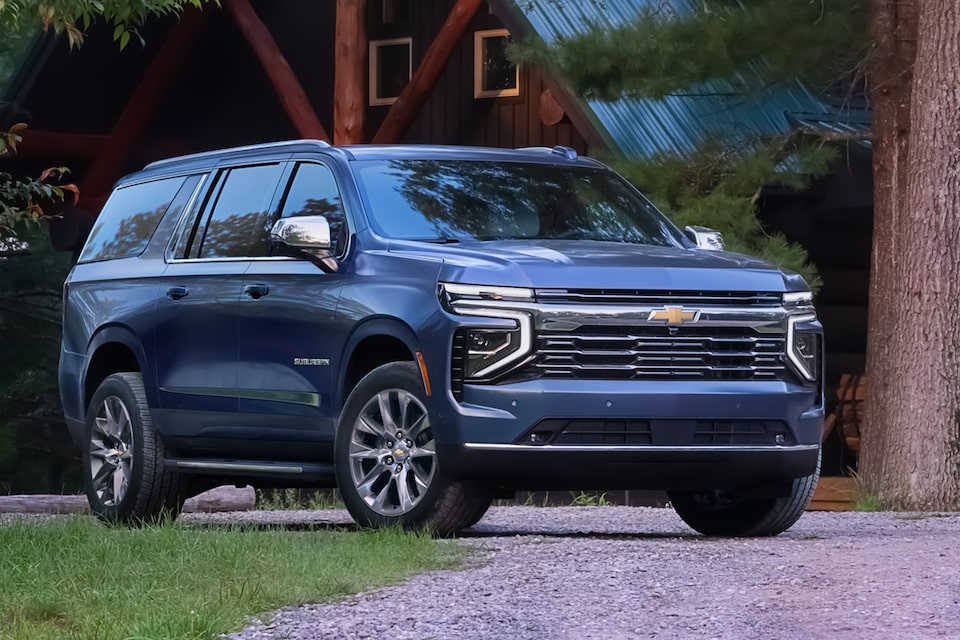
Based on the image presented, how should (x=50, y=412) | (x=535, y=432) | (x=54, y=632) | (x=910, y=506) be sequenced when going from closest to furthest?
(x=54, y=632) → (x=535, y=432) → (x=910, y=506) → (x=50, y=412)

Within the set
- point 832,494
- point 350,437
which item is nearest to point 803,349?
point 350,437

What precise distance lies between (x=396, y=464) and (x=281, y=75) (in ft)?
38.7

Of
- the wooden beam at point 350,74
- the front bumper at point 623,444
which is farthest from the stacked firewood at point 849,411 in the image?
the front bumper at point 623,444

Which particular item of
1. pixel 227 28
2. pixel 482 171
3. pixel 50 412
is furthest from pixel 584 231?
pixel 50 412

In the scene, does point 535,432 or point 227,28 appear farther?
point 227,28

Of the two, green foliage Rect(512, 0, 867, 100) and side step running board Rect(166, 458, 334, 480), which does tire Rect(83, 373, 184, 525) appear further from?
green foliage Rect(512, 0, 867, 100)

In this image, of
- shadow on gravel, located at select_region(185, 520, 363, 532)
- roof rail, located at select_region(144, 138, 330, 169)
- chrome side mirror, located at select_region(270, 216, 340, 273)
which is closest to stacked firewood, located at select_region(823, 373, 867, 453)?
shadow on gravel, located at select_region(185, 520, 363, 532)

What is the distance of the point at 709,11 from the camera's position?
14.2 meters

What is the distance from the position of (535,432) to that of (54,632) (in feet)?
9.35

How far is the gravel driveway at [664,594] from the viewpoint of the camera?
6176 mm

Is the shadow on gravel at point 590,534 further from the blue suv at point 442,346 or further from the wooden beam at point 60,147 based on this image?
the wooden beam at point 60,147

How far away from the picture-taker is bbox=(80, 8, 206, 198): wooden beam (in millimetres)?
23266

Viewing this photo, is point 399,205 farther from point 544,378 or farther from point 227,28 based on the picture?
point 227,28

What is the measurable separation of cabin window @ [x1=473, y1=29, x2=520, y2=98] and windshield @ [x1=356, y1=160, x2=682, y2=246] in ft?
36.5
